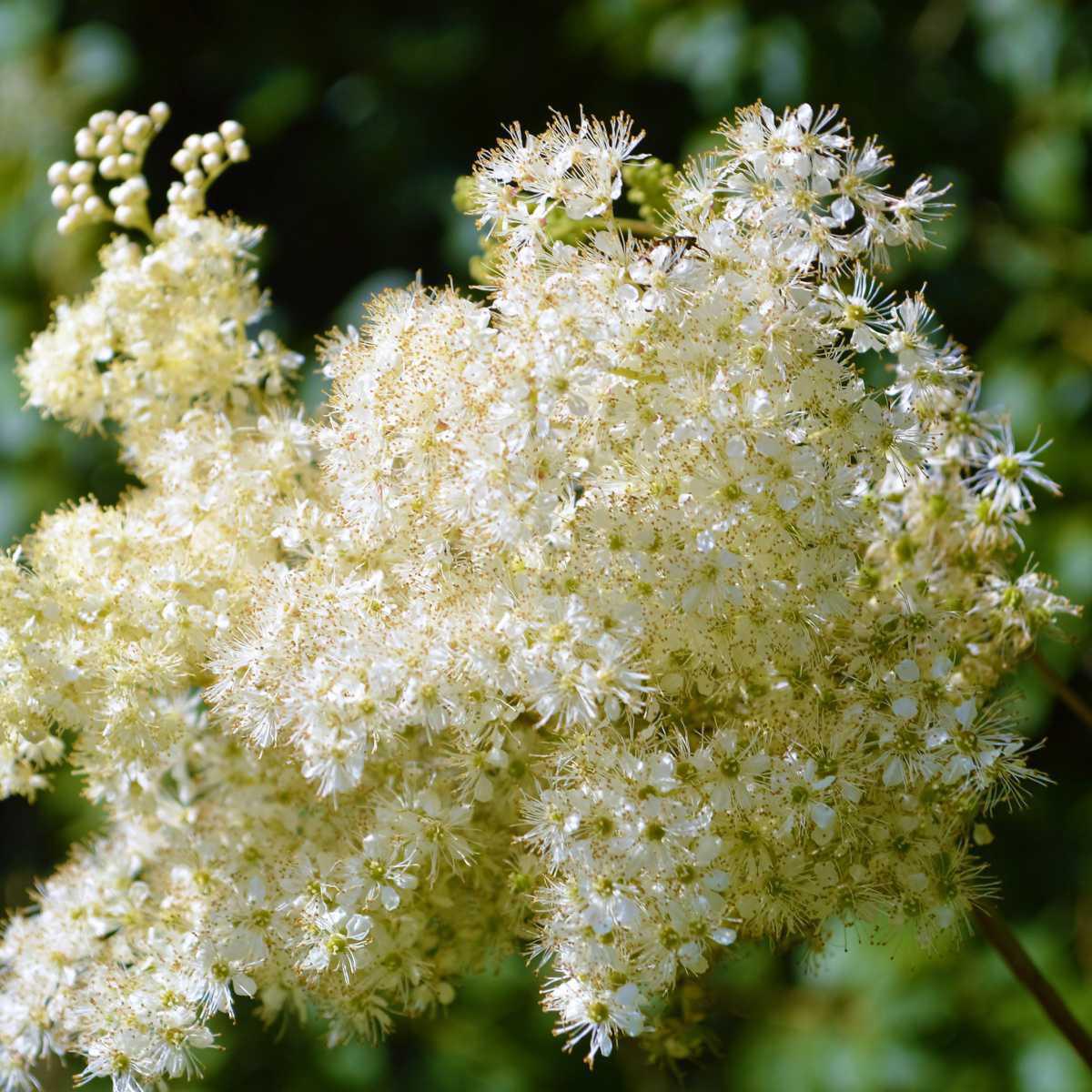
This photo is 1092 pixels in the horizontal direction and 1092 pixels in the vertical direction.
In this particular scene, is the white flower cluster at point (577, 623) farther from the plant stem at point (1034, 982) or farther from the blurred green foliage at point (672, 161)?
the blurred green foliage at point (672, 161)

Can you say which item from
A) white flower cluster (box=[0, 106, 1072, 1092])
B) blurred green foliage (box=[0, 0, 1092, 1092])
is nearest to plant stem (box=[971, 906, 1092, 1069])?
white flower cluster (box=[0, 106, 1072, 1092])

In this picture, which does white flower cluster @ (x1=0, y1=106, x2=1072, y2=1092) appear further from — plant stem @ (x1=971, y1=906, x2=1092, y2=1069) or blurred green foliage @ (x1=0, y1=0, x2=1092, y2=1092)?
blurred green foliage @ (x1=0, y1=0, x2=1092, y2=1092)

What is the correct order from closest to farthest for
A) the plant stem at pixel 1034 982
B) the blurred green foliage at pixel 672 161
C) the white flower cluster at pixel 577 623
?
the white flower cluster at pixel 577 623, the plant stem at pixel 1034 982, the blurred green foliage at pixel 672 161

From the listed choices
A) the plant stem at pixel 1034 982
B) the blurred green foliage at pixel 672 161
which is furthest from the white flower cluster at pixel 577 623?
the blurred green foliage at pixel 672 161

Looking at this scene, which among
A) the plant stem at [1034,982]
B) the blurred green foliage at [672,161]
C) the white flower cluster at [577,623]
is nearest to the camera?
the white flower cluster at [577,623]

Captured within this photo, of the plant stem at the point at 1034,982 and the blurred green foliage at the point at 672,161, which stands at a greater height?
the blurred green foliage at the point at 672,161

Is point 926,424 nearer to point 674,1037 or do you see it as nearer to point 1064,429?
point 674,1037

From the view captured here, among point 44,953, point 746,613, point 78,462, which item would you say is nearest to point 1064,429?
point 746,613
